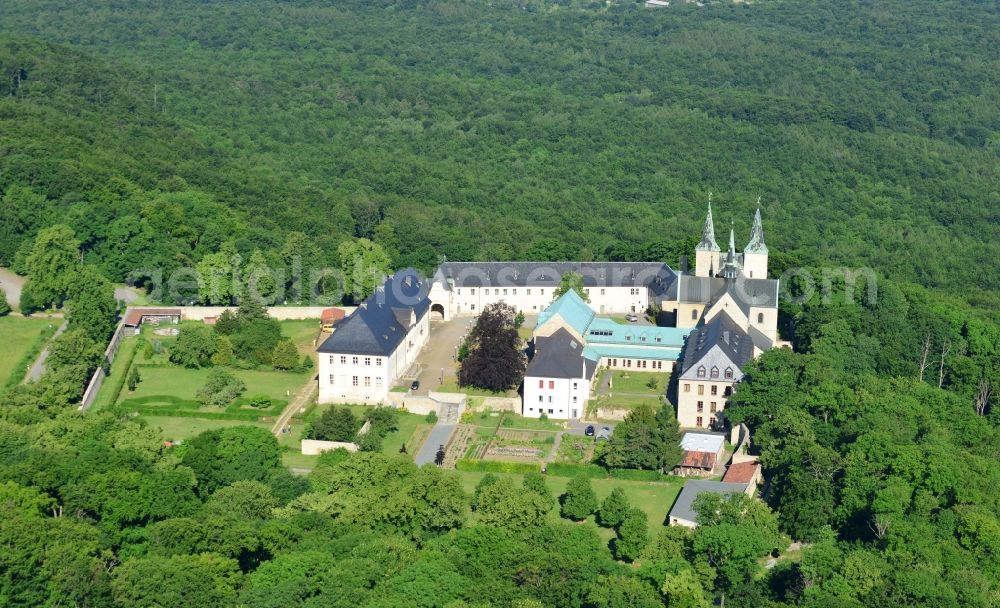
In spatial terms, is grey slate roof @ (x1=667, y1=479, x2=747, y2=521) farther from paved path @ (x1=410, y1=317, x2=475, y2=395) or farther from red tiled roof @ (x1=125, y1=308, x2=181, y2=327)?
red tiled roof @ (x1=125, y1=308, x2=181, y2=327)

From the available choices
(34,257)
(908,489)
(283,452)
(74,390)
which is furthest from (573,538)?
(34,257)

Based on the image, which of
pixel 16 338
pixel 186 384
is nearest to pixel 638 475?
pixel 186 384

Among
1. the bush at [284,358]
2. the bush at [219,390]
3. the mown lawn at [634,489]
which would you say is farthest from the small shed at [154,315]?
the mown lawn at [634,489]

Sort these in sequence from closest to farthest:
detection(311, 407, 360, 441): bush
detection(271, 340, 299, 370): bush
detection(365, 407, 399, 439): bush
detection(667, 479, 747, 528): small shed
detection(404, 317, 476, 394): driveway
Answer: detection(667, 479, 747, 528): small shed < detection(311, 407, 360, 441): bush < detection(365, 407, 399, 439): bush < detection(404, 317, 476, 394): driveway < detection(271, 340, 299, 370): bush

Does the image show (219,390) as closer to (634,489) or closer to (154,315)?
(154,315)

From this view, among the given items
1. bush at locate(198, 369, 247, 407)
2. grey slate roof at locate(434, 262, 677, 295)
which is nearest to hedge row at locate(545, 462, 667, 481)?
bush at locate(198, 369, 247, 407)

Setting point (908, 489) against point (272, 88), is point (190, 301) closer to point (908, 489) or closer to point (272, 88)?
point (908, 489)

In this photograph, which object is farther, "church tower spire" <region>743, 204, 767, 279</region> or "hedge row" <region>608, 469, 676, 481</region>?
"church tower spire" <region>743, 204, 767, 279</region>
